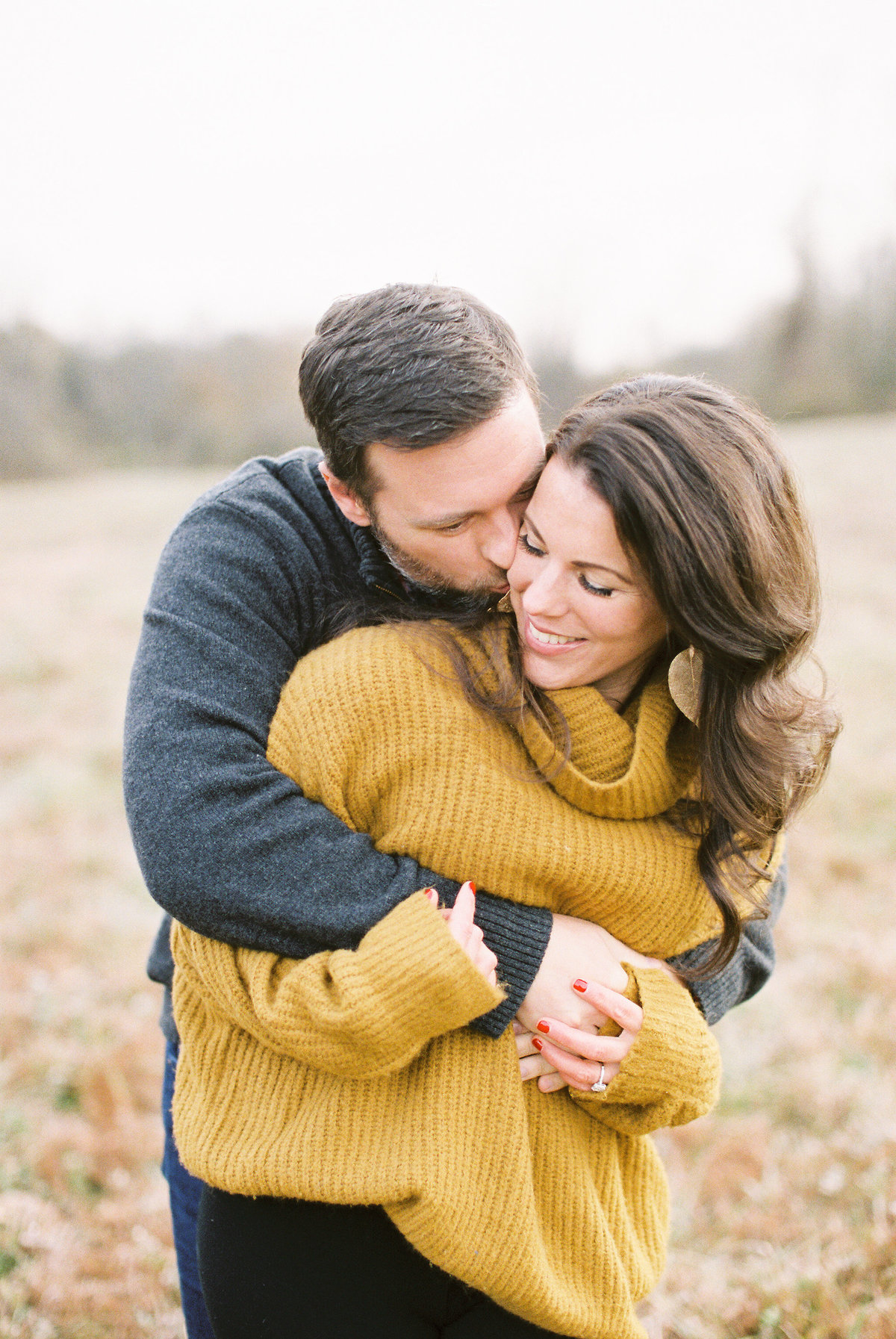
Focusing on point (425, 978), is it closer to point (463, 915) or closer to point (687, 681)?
point (463, 915)

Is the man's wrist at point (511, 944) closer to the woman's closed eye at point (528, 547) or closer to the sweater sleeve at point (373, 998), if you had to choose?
the sweater sleeve at point (373, 998)

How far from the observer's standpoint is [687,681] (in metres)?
1.74

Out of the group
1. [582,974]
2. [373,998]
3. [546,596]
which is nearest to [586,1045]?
[582,974]

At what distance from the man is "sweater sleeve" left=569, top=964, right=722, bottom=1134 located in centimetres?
10

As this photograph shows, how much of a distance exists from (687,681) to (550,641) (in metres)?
0.28

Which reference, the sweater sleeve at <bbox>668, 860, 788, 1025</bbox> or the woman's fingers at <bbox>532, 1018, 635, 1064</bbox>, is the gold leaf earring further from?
the woman's fingers at <bbox>532, 1018, 635, 1064</bbox>

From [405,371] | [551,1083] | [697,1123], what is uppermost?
[405,371]

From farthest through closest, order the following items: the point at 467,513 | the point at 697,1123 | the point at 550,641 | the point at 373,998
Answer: the point at 697,1123
the point at 467,513
the point at 550,641
the point at 373,998

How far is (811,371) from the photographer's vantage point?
19719 mm

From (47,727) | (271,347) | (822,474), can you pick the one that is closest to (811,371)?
(822,474)

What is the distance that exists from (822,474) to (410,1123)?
13196mm

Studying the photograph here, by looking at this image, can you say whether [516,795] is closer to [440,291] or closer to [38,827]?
[440,291]

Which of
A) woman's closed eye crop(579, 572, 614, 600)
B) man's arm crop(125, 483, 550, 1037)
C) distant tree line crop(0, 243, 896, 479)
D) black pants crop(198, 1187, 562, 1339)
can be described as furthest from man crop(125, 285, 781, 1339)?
distant tree line crop(0, 243, 896, 479)

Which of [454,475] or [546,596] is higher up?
[454,475]
